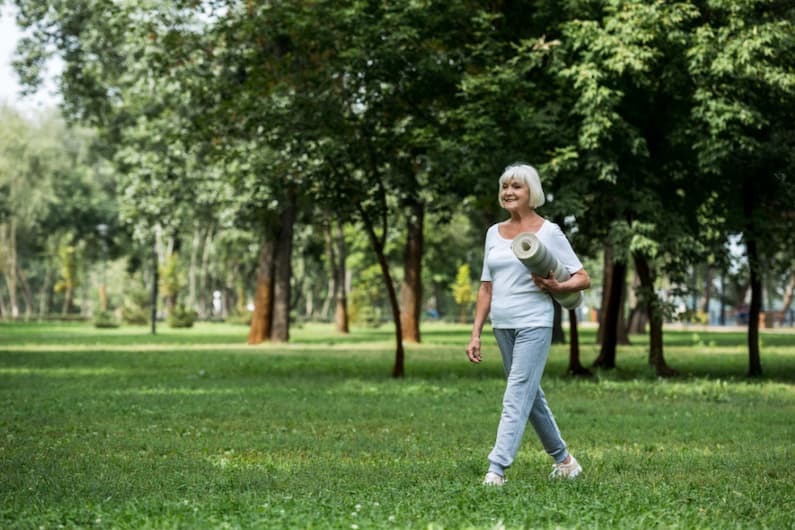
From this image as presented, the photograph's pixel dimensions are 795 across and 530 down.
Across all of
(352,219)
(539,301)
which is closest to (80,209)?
(352,219)

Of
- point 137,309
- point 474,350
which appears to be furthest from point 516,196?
point 137,309

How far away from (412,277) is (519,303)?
31799 millimetres

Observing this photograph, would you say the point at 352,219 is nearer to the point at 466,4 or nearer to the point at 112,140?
the point at 466,4

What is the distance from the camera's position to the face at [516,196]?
810cm

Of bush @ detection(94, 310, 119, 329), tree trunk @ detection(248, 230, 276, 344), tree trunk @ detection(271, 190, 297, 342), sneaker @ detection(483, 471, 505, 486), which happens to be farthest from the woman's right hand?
bush @ detection(94, 310, 119, 329)

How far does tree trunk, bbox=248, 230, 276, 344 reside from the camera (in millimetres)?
36531

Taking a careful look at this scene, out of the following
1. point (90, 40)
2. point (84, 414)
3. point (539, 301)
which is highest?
point (90, 40)

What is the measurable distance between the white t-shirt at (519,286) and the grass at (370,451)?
119 cm

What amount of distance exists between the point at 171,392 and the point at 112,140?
30.5 meters

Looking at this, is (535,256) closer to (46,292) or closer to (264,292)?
(264,292)

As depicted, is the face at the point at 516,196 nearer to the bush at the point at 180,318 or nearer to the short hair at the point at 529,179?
the short hair at the point at 529,179

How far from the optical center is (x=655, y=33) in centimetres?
1922

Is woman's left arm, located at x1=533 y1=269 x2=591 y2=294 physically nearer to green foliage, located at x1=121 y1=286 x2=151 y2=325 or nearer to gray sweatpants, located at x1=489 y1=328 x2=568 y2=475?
gray sweatpants, located at x1=489 y1=328 x2=568 y2=475

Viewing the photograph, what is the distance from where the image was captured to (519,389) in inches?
316
